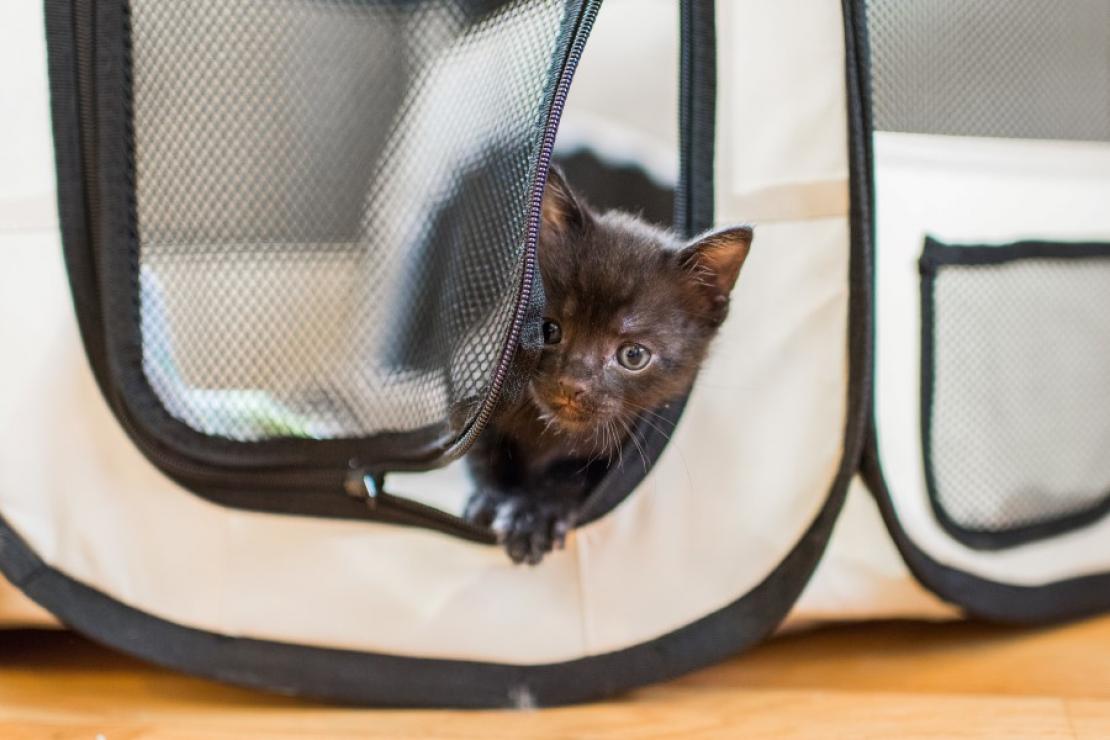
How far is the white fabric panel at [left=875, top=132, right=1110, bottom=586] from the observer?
1.13 m

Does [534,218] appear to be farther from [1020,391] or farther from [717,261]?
[1020,391]

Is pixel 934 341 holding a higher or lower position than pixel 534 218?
lower

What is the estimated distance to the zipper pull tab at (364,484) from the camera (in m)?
1.03

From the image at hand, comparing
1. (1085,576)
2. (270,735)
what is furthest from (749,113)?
(270,735)

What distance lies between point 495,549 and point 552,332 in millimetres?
260

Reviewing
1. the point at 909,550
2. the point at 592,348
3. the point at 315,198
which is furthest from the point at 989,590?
the point at 315,198

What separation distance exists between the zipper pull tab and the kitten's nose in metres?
0.22

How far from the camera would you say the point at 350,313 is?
1.12 m

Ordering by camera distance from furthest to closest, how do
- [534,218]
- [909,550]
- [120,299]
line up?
[909,550] → [120,299] → [534,218]

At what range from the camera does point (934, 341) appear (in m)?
1.16

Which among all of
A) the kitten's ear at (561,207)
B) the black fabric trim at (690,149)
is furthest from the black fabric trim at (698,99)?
the kitten's ear at (561,207)

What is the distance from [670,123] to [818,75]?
2.70 ft

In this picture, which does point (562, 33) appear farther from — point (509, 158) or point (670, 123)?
point (670, 123)

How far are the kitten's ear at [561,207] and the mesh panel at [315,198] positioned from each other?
92 millimetres
